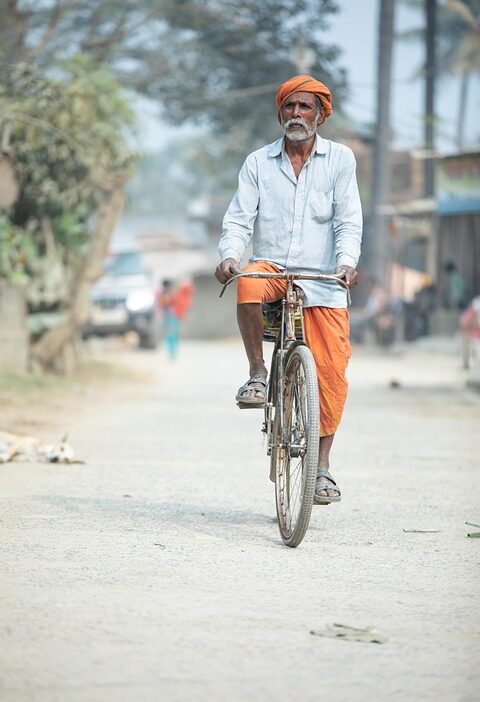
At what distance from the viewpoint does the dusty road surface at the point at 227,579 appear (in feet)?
13.1

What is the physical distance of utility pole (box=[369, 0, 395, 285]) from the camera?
1278 inches

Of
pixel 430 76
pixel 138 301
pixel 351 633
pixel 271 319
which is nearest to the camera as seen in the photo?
pixel 351 633

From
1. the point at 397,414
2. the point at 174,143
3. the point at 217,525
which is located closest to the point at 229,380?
the point at 397,414

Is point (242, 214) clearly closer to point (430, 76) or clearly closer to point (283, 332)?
point (283, 332)

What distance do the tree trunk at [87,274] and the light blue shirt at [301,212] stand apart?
10967mm

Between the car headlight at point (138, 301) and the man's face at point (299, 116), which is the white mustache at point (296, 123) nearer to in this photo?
the man's face at point (299, 116)

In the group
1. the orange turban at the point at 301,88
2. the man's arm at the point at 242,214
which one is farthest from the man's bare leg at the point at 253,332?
the orange turban at the point at 301,88

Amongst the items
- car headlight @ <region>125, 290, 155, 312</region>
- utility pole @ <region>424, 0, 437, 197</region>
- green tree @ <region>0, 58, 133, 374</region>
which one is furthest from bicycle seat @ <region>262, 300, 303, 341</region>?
utility pole @ <region>424, 0, 437, 197</region>

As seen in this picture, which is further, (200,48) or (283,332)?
(200,48)

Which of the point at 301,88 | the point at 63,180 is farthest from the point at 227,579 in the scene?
the point at 63,180

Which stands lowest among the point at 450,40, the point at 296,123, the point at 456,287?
the point at 296,123

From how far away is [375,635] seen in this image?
4.48m

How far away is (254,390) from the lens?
6.45m

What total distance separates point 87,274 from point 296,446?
11.8 metres
